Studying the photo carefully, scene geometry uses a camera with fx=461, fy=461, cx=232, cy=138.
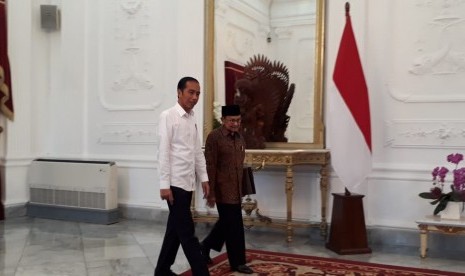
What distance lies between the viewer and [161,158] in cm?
287

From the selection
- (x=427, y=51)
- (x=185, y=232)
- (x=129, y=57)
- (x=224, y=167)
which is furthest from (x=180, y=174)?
(x=129, y=57)

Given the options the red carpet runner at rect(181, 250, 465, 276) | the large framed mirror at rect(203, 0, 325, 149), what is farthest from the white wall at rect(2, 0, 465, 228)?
the red carpet runner at rect(181, 250, 465, 276)

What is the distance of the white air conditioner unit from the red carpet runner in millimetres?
1977

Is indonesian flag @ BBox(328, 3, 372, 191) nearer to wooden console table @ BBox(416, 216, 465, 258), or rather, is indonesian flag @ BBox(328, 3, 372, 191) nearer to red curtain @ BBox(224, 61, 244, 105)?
wooden console table @ BBox(416, 216, 465, 258)

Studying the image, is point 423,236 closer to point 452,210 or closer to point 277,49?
point 452,210

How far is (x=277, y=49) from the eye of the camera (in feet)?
15.9

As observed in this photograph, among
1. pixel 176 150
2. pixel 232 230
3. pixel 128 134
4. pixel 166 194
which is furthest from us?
pixel 128 134

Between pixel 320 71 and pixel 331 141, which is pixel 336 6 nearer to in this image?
pixel 320 71

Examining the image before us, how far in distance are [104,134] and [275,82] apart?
7.56 ft

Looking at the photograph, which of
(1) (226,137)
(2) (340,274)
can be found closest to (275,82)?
(1) (226,137)

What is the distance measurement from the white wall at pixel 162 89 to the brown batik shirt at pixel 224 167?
1.30 m

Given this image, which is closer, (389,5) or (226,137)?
(226,137)

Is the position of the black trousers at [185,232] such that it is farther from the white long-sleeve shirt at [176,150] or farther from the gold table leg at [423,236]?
the gold table leg at [423,236]

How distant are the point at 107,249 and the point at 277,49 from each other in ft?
8.53
